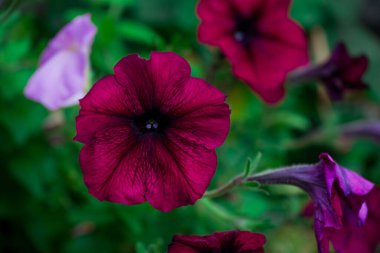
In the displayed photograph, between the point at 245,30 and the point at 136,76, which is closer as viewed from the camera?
the point at 136,76

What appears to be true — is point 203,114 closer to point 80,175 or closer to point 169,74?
point 169,74

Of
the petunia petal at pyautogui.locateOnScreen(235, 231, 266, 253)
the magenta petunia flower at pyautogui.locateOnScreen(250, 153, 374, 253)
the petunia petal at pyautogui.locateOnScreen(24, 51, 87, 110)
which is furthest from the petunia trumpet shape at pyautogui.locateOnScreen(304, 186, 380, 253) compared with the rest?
the petunia petal at pyautogui.locateOnScreen(24, 51, 87, 110)

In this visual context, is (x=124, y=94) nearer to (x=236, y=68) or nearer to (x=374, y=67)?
(x=236, y=68)

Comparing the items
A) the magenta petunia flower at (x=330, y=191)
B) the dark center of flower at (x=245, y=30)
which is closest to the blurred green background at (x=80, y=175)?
the dark center of flower at (x=245, y=30)

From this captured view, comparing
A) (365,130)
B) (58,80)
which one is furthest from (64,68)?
(365,130)

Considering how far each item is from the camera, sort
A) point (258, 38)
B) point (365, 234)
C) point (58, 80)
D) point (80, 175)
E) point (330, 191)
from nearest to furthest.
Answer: point (330, 191)
point (365, 234)
point (58, 80)
point (258, 38)
point (80, 175)

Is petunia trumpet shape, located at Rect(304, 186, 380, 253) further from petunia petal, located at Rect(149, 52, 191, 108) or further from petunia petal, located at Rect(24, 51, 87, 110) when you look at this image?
petunia petal, located at Rect(24, 51, 87, 110)

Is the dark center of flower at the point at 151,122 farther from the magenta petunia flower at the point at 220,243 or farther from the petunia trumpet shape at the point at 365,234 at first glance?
the petunia trumpet shape at the point at 365,234
